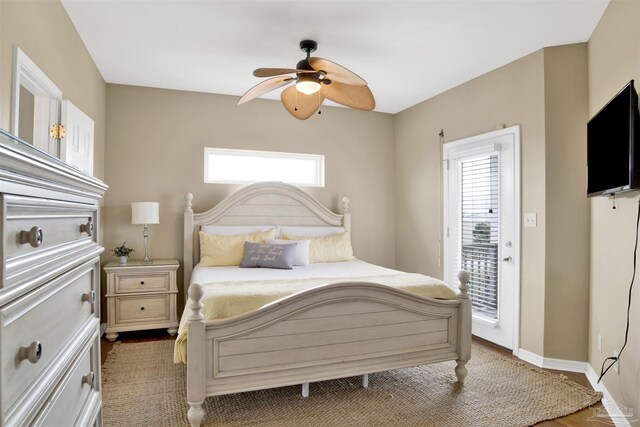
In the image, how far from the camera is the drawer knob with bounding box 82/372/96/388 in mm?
1242

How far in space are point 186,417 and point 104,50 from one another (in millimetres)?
3019

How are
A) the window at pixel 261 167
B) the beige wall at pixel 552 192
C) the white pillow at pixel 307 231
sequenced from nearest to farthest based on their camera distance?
the beige wall at pixel 552 192
the white pillow at pixel 307 231
the window at pixel 261 167

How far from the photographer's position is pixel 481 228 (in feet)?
12.7

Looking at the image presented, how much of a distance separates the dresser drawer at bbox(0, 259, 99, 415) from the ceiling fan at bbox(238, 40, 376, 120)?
1967 millimetres

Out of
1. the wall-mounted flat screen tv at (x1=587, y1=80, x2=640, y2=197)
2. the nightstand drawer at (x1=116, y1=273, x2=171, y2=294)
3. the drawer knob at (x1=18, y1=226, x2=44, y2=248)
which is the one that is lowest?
the nightstand drawer at (x1=116, y1=273, x2=171, y2=294)

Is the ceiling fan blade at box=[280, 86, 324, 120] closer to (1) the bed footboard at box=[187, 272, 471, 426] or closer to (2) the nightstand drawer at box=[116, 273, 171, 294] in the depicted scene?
(1) the bed footboard at box=[187, 272, 471, 426]

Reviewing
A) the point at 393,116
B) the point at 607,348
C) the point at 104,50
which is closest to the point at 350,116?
the point at 393,116

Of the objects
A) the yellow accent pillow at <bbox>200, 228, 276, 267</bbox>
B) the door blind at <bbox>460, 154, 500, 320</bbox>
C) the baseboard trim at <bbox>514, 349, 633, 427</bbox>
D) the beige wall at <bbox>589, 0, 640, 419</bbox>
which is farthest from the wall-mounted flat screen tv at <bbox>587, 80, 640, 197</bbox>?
the yellow accent pillow at <bbox>200, 228, 276, 267</bbox>

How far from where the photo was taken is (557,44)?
10.3 feet

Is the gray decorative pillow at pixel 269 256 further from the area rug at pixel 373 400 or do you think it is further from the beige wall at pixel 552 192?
the beige wall at pixel 552 192

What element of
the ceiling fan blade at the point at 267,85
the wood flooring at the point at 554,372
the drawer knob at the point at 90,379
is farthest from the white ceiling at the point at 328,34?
the wood flooring at the point at 554,372

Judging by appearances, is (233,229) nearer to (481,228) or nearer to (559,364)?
(481,228)

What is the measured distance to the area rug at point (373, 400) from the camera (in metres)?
2.31

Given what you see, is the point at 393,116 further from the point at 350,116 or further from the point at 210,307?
the point at 210,307
